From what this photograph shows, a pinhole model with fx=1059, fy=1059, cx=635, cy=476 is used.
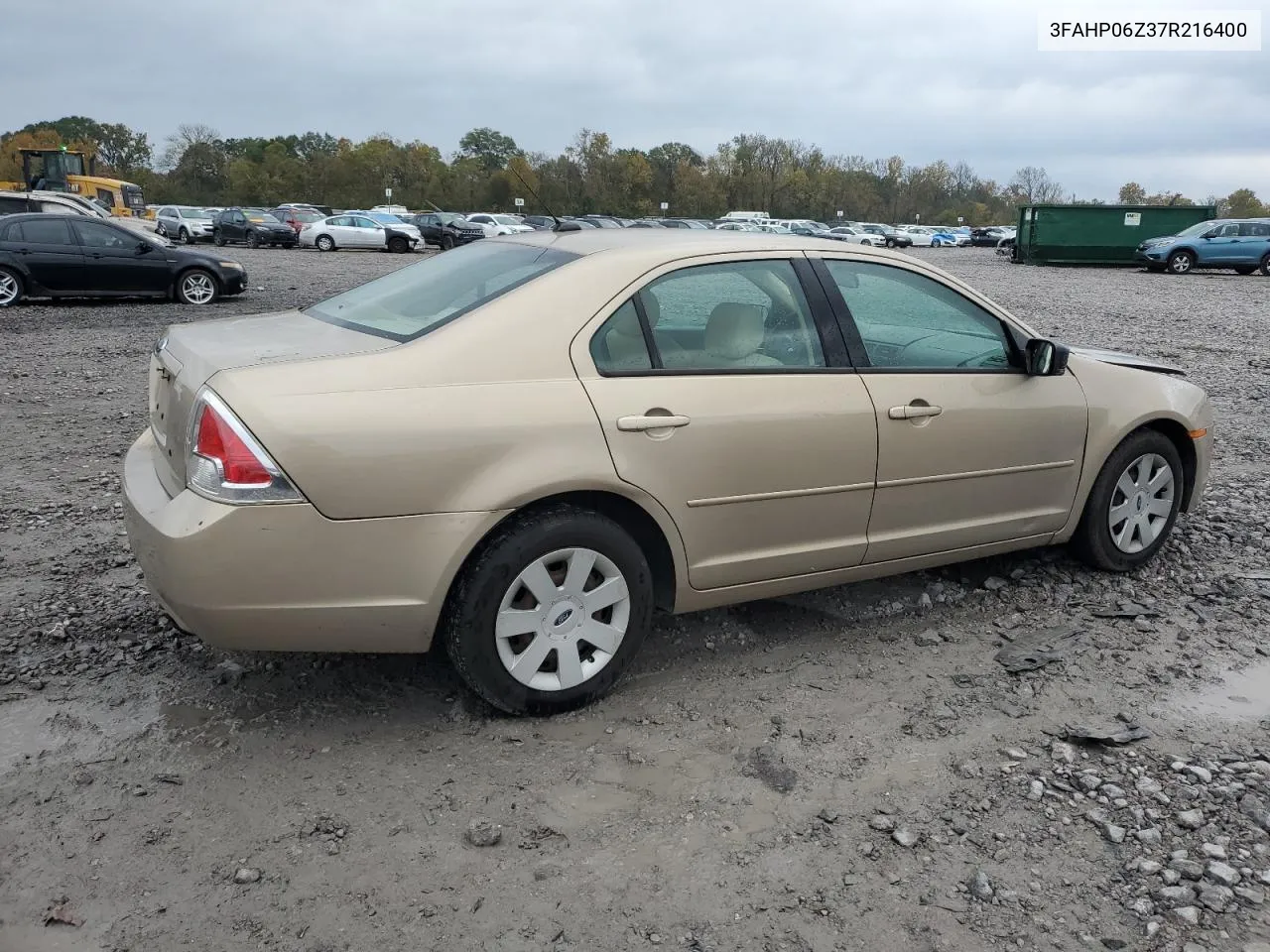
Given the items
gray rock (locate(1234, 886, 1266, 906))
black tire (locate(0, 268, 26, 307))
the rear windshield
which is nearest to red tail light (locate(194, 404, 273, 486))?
the rear windshield

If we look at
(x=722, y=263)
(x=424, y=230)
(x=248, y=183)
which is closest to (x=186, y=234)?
(x=424, y=230)

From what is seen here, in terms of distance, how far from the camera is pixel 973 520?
438 centimetres

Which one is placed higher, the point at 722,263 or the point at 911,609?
the point at 722,263

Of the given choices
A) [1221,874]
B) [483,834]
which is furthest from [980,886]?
[483,834]

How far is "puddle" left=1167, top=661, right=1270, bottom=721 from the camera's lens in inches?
146

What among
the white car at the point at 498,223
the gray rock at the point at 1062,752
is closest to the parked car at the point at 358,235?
the white car at the point at 498,223

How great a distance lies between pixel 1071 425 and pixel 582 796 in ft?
9.01

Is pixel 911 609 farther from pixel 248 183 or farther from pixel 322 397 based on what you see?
pixel 248 183

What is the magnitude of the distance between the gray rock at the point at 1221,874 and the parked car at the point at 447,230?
116 feet

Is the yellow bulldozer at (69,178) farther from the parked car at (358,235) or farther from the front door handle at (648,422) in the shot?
the front door handle at (648,422)

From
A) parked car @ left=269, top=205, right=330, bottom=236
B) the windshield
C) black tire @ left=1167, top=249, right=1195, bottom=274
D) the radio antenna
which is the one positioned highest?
the windshield

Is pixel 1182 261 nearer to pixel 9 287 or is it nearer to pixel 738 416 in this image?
pixel 9 287

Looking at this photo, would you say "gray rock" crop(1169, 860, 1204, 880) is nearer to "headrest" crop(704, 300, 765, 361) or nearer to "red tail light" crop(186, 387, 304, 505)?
"headrest" crop(704, 300, 765, 361)

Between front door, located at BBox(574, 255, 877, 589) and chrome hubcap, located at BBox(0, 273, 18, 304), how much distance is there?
14.4m
